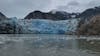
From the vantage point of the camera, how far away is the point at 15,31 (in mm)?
96750

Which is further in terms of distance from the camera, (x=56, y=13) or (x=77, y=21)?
(x=56, y=13)

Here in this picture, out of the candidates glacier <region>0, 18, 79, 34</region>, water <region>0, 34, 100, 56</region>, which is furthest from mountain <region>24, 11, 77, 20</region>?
water <region>0, 34, 100, 56</region>

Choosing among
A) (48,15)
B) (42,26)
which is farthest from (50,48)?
(48,15)

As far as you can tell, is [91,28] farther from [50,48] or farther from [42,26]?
[50,48]

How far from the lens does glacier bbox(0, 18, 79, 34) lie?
282 feet

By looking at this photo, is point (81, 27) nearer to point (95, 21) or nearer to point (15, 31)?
point (95, 21)

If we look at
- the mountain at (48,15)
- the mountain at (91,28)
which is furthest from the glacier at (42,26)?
the mountain at (48,15)

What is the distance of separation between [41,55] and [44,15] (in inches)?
5808

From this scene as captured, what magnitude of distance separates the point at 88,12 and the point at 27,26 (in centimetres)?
5763

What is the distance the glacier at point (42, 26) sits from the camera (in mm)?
85875

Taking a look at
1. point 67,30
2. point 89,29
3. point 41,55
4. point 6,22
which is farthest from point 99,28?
point 41,55

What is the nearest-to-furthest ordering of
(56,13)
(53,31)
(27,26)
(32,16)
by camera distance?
(53,31), (27,26), (32,16), (56,13)

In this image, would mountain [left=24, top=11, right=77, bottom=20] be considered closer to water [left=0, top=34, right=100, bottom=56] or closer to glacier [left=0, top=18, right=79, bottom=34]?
glacier [left=0, top=18, right=79, bottom=34]

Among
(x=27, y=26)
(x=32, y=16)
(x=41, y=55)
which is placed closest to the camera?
(x=41, y=55)
